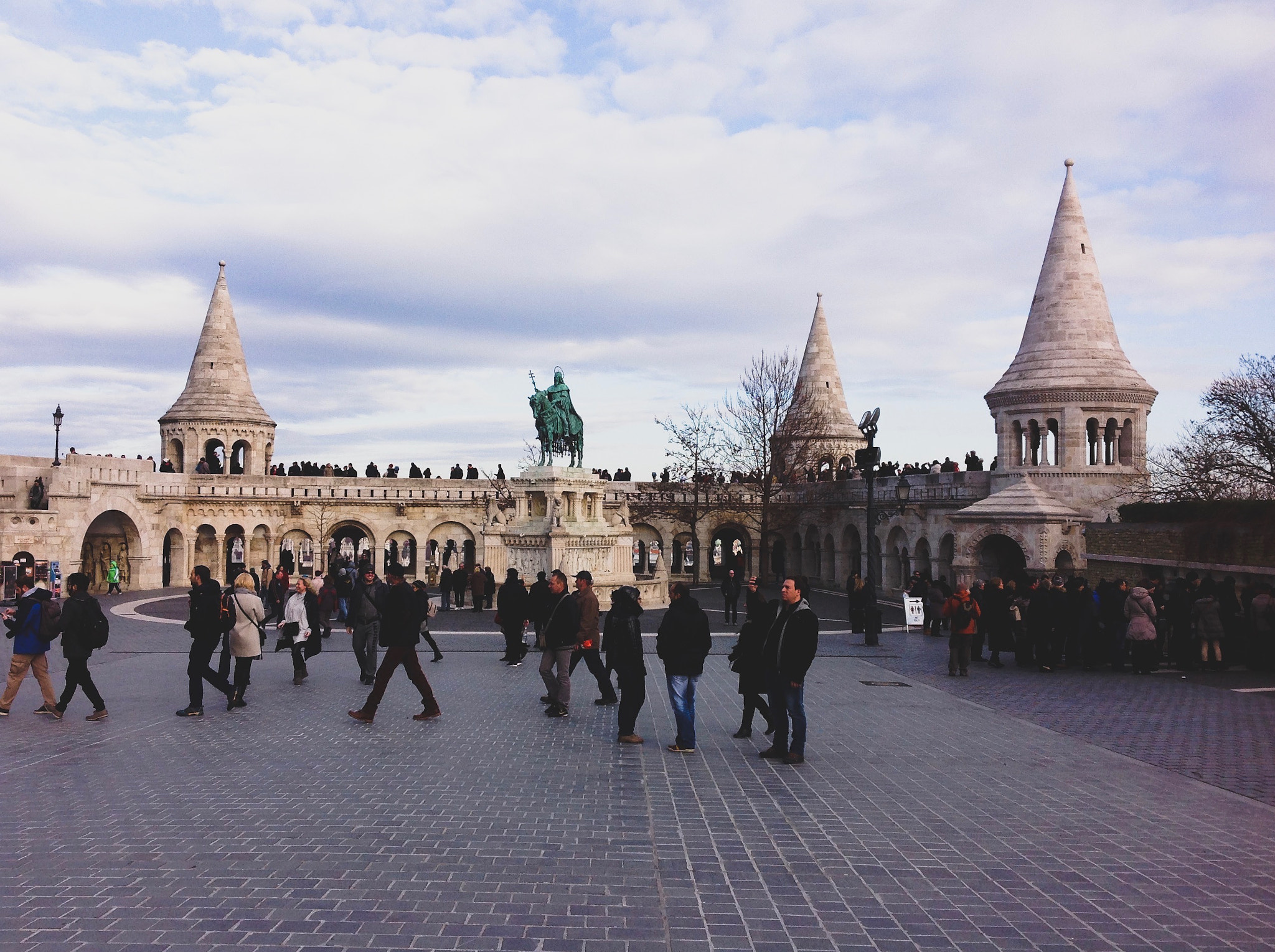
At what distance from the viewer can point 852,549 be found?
1523 inches

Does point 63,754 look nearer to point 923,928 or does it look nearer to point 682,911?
point 682,911

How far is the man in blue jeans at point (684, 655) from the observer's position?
8914 millimetres

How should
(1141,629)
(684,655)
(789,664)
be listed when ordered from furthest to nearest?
(1141,629), (684,655), (789,664)

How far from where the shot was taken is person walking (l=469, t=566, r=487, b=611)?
25.1m

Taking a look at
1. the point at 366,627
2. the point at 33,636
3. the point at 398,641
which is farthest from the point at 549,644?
the point at 33,636

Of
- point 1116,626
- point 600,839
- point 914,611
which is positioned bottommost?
point 600,839

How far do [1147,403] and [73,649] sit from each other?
28.7 m

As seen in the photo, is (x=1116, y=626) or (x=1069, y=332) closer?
(x=1116, y=626)

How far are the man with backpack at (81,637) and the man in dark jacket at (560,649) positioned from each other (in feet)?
15.3

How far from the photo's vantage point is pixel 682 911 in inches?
209

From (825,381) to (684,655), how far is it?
3690 cm

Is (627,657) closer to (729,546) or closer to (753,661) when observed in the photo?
(753,661)

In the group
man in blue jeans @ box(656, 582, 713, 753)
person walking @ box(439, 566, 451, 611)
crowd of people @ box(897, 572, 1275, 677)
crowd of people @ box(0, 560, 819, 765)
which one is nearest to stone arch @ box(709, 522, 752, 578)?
person walking @ box(439, 566, 451, 611)

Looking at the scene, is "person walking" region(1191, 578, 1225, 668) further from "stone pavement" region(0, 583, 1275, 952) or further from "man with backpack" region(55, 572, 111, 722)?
"man with backpack" region(55, 572, 111, 722)
